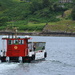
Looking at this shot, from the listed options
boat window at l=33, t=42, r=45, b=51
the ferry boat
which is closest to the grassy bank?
boat window at l=33, t=42, r=45, b=51

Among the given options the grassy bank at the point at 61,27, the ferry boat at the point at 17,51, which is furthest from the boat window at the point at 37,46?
the grassy bank at the point at 61,27

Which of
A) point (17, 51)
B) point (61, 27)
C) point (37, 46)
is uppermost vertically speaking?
point (17, 51)

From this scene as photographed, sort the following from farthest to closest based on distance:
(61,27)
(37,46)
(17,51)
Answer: (61,27), (37,46), (17,51)

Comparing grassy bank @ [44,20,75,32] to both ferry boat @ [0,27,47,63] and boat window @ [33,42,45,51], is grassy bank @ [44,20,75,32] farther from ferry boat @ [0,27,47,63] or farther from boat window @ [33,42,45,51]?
ferry boat @ [0,27,47,63]

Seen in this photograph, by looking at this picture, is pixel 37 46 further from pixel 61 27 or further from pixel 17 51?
pixel 61 27

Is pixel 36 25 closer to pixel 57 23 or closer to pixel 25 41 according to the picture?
pixel 57 23

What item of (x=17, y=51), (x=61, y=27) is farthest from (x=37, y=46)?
(x=61, y=27)

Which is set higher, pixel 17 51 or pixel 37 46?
pixel 17 51

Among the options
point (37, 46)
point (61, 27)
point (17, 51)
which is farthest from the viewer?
point (61, 27)

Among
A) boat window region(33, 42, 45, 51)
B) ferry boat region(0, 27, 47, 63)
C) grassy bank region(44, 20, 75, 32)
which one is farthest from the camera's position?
grassy bank region(44, 20, 75, 32)

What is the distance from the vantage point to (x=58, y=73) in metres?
57.1

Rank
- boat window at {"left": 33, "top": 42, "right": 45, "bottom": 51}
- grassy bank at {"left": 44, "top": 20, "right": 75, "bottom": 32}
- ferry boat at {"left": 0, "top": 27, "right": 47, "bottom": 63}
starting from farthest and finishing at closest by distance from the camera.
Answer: grassy bank at {"left": 44, "top": 20, "right": 75, "bottom": 32} → boat window at {"left": 33, "top": 42, "right": 45, "bottom": 51} → ferry boat at {"left": 0, "top": 27, "right": 47, "bottom": 63}

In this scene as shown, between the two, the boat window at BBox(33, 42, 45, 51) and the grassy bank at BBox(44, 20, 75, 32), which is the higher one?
the boat window at BBox(33, 42, 45, 51)

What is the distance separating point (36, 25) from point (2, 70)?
136 m
